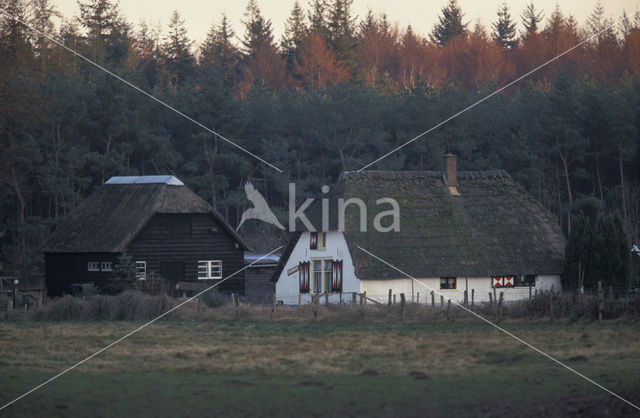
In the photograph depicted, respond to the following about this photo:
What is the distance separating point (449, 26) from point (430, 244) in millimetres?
59389

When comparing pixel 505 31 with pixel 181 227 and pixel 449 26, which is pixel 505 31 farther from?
pixel 181 227

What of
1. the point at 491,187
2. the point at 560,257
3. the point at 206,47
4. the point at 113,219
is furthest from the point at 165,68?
the point at 560,257

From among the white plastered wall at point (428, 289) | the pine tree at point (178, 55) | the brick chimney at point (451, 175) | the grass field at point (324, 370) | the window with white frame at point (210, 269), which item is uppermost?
the pine tree at point (178, 55)

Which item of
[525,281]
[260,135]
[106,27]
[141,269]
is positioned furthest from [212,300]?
[106,27]

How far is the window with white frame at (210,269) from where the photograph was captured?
149 feet

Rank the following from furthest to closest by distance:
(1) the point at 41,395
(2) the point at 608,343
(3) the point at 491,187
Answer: (3) the point at 491,187 < (2) the point at 608,343 < (1) the point at 41,395

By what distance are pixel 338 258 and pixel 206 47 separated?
164ft

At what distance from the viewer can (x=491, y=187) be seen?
44375 mm

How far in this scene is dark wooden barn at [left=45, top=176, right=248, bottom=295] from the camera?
4388 centimetres

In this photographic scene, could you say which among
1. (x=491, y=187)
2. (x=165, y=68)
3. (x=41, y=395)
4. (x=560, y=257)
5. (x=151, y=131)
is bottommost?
(x=41, y=395)

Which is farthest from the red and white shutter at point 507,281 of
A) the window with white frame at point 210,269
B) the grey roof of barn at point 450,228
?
the window with white frame at point 210,269

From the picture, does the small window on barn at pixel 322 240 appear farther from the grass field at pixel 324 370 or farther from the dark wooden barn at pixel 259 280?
the grass field at pixel 324 370

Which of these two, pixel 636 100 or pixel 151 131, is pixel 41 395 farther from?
pixel 636 100

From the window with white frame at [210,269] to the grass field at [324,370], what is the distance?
15.3 m
